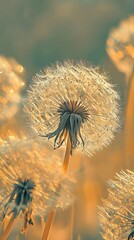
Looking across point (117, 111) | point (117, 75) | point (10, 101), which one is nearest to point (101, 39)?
point (117, 75)

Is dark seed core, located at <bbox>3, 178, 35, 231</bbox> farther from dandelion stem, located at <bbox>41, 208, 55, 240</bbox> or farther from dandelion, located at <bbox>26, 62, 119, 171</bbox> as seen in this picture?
dandelion, located at <bbox>26, 62, 119, 171</bbox>

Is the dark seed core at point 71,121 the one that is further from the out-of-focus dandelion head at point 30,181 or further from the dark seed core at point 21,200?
the dark seed core at point 21,200

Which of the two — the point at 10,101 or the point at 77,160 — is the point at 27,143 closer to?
the point at 10,101

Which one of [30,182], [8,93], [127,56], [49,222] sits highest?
[127,56]

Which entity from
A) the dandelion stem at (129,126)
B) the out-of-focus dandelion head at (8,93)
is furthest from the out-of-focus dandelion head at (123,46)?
the out-of-focus dandelion head at (8,93)

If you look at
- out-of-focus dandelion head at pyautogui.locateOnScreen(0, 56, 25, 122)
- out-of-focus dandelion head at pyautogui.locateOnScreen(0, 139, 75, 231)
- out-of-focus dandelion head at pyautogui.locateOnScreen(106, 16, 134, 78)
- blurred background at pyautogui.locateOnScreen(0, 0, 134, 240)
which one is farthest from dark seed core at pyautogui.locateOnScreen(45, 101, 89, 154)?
out-of-focus dandelion head at pyautogui.locateOnScreen(106, 16, 134, 78)

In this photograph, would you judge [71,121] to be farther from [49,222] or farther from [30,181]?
[49,222]

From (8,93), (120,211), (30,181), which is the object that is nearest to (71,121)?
(30,181)
